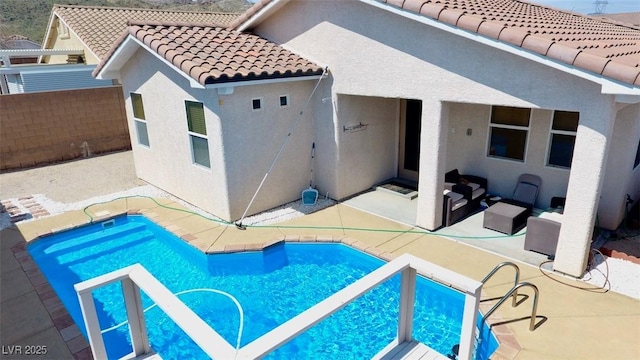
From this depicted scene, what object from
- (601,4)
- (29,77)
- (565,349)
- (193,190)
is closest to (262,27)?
(193,190)

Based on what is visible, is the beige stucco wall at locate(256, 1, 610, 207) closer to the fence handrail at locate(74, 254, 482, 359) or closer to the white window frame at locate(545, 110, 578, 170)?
the white window frame at locate(545, 110, 578, 170)

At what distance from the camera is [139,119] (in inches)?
610

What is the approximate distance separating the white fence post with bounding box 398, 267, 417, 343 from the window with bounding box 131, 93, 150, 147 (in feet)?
42.6

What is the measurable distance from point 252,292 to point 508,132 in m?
9.46

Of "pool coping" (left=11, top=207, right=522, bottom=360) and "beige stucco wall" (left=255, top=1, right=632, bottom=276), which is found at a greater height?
"beige stucco wall" (left=255, top=1, right=632, bottom=276)

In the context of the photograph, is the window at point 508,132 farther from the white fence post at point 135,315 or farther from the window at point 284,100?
the white fence post at point 135,315

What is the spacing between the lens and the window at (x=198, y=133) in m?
12.0

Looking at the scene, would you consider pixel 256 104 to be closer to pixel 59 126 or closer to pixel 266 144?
pixel 266 144

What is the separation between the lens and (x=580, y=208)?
831 cm

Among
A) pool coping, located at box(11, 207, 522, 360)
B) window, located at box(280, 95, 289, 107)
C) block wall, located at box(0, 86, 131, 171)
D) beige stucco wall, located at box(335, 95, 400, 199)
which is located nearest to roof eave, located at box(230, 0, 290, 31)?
window, located at box(280, 95, 289, 107)

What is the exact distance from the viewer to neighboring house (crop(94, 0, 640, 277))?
8.20 metres

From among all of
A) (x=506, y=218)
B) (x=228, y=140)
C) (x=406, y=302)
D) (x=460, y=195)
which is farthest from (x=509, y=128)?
(x=406, y=302)

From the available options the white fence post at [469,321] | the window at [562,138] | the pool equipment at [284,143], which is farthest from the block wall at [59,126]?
the white fence post at [469,321]

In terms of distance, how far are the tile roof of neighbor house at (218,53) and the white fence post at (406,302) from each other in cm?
715
